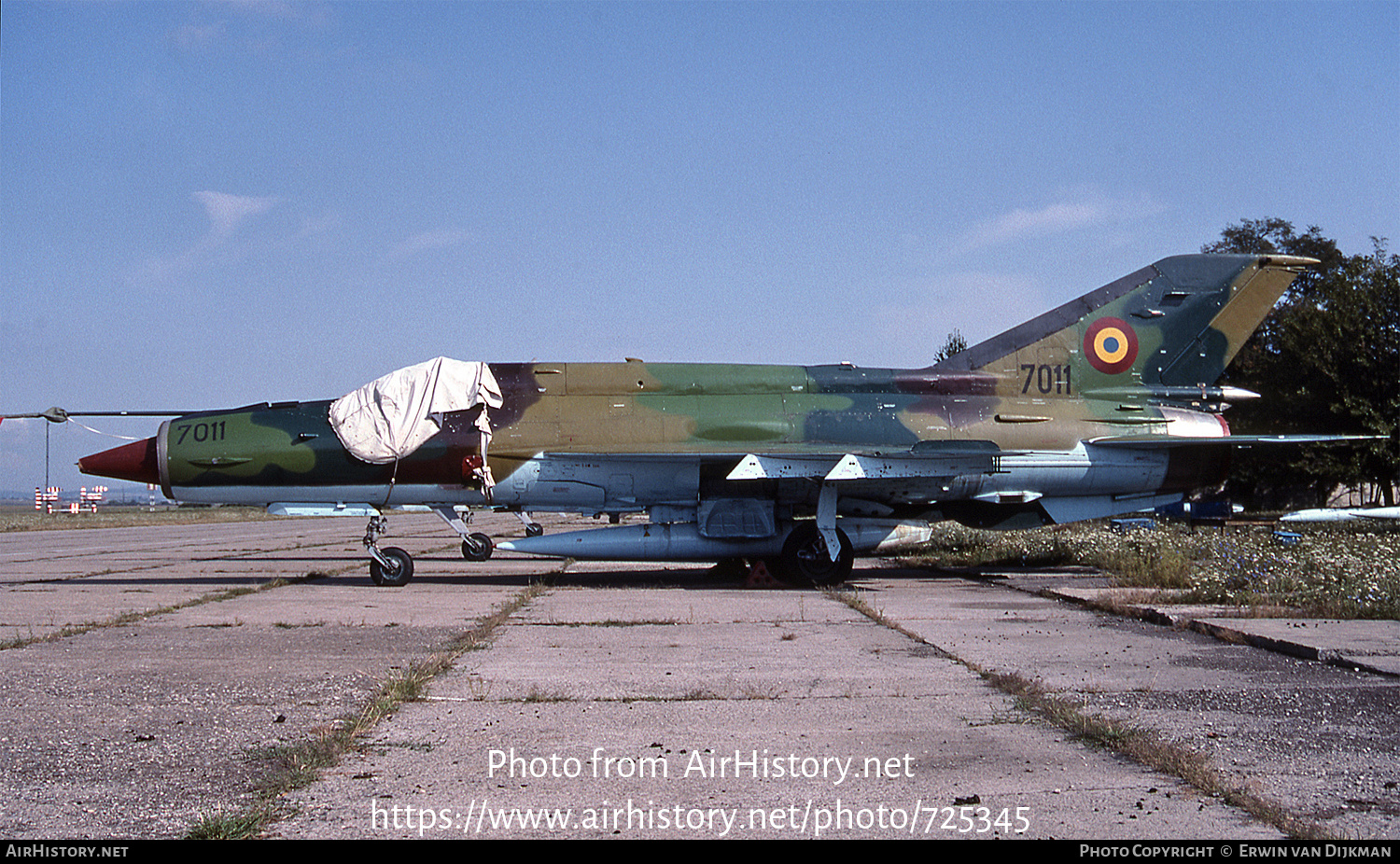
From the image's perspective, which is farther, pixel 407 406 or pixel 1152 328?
pixel 1152 328

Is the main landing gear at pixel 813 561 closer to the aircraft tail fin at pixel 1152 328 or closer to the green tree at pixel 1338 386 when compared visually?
the aircraft tail fin at pixel 1152 328

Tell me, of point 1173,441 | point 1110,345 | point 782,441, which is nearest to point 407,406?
point 782,441

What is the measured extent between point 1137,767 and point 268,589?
11.0 meters

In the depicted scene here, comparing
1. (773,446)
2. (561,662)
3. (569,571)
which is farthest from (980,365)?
(561,662)

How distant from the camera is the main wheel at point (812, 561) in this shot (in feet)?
44.7

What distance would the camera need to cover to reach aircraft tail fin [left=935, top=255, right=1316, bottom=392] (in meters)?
15.2

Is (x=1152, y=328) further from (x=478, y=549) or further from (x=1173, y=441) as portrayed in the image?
(x=478, y=549)

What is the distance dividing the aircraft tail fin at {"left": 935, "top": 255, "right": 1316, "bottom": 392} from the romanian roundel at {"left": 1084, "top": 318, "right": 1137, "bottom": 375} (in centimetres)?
1

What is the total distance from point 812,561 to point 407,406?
17.7ft

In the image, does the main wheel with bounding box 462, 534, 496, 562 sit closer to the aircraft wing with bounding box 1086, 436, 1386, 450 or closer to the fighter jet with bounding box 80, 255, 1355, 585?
the fighter jet with bounding box 80, 255, 1355, 585

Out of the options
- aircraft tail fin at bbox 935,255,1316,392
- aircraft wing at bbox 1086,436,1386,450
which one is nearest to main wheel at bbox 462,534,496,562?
aircraft tail fin at bbox 935,255,1316,392

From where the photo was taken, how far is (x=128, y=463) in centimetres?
1373

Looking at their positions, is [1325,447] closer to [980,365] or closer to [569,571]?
[980,365]

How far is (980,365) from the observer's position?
15211 mm
